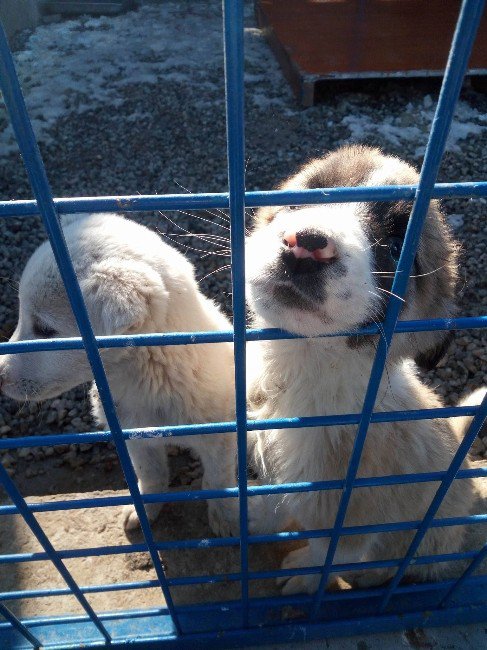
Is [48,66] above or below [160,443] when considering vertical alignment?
above

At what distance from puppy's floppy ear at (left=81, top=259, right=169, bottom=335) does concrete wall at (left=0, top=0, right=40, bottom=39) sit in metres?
7.09

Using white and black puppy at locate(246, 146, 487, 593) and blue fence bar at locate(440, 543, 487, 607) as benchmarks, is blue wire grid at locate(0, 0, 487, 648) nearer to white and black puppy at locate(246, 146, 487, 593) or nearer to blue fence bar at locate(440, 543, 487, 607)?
blue fence bar at locate(440, 543, 487, 607)

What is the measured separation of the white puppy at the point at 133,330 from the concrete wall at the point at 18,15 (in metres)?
6.93

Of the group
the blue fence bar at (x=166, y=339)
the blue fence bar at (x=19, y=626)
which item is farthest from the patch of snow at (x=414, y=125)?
the blue fence bar at (x=19, y=626)

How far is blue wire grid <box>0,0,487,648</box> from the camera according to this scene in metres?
0.66

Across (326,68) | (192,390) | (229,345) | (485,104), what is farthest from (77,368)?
(485,104)

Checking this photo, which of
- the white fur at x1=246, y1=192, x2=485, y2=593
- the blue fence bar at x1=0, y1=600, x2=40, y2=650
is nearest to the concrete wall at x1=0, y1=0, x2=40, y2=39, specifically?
the white fur at x1=246, y1=192, x2=485, y2=593

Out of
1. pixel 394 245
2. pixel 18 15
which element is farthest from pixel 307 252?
pixel 18 15

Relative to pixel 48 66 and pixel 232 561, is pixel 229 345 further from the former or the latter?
pixel 48 66

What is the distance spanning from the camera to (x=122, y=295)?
1.55 meters

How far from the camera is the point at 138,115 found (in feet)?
18.0

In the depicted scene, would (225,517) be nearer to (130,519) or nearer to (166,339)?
(130,519)

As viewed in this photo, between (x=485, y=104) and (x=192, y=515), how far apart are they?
5.14 meters

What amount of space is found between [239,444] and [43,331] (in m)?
0.94
